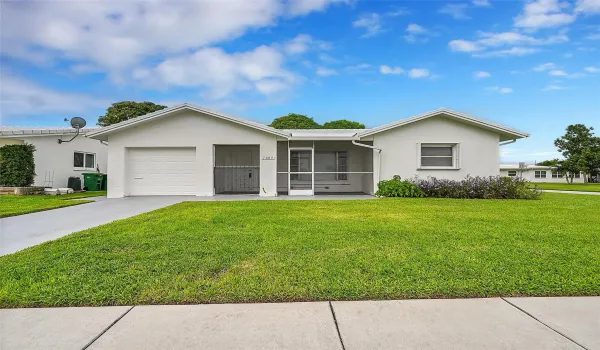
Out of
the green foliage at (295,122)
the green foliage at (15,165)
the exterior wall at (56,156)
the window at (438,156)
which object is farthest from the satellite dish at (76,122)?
the green foliage at (295,122)

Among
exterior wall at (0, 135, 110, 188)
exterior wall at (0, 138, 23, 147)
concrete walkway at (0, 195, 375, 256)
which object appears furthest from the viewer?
exterior wall at (0, 135, 110, 188)

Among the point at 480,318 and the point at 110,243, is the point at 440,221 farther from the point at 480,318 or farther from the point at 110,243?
the point at 110,243

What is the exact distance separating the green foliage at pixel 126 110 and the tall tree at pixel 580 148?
166ft

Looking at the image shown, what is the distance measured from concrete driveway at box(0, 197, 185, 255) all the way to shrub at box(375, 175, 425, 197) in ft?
31.5

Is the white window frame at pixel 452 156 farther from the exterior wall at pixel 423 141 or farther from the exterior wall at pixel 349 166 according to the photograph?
the exterior wall at pixel 349 166

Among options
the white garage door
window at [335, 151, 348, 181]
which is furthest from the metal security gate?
window at [335, 151, 348, 181]

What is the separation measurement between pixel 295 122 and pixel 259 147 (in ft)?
87.1

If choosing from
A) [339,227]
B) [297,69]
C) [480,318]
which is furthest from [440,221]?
[297,69]

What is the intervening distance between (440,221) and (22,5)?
12.8 meters

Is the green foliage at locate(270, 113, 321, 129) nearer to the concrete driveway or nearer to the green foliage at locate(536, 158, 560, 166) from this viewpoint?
the concrete driveway

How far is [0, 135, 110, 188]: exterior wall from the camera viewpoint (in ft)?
55.0

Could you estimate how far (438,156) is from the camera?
15273 mm

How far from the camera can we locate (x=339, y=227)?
6.62m

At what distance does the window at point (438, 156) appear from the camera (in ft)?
50.0
